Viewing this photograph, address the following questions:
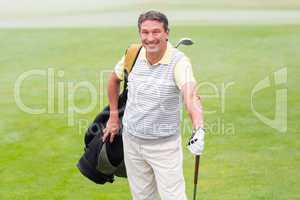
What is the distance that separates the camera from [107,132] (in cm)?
592

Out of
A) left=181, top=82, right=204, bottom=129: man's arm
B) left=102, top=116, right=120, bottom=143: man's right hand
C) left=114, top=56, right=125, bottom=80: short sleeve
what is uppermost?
left=114, top=56, right=125, bottom=80: short sleeve

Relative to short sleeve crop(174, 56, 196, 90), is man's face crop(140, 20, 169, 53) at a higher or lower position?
higher

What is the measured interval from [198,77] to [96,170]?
5.75 metres

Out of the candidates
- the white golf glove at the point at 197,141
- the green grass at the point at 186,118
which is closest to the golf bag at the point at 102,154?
the white golf glove at the point at 197,141

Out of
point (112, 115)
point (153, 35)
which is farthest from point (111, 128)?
point (153, 35)

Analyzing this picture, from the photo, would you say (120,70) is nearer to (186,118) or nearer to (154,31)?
(154,31)

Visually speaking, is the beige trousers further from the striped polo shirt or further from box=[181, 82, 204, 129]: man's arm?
box=[181, 82, 204, 129]: man's arm

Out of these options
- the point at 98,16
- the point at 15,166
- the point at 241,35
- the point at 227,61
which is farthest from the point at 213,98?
the point at 98,16

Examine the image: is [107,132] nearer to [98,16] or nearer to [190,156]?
[190,156]

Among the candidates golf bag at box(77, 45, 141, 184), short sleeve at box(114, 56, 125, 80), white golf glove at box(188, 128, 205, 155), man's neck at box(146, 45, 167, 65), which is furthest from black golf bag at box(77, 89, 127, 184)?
white golf glove at box(188, 128, 205, 155)

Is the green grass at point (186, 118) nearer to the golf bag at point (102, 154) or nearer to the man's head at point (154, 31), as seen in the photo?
the golf bag at point (102, 154)

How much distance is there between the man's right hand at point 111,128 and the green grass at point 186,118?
136 centimetres

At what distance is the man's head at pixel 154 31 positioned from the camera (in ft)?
17.4

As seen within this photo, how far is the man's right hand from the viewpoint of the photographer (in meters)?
5.90
